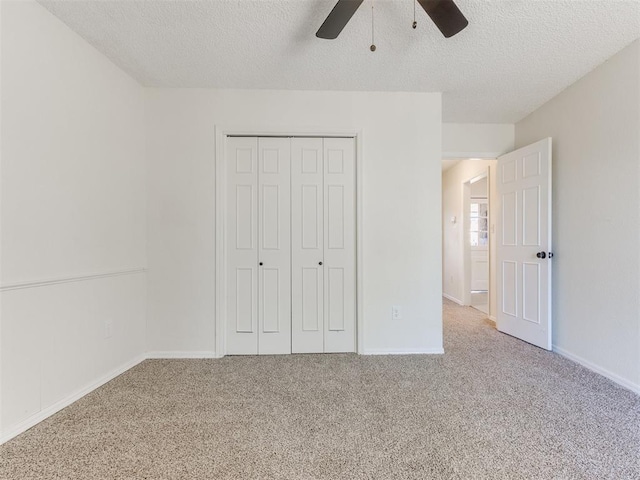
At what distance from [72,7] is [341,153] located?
2.02 metres

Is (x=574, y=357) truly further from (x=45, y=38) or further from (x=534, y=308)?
(x=45, y=38)

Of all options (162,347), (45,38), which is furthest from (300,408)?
(45,38)

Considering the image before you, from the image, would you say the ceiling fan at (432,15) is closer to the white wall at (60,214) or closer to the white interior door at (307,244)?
the white interior door at (307,244)

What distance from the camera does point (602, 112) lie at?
241cm

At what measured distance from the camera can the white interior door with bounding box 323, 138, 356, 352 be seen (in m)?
2.81

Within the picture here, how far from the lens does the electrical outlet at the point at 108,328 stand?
2275mm

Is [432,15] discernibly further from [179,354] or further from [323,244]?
[179,354]

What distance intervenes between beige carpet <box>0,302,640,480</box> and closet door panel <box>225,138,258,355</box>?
1.01 feet

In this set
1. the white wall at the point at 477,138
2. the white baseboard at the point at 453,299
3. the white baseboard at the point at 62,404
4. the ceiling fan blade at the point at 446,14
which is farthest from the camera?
the white baseboard at the point at 453,299

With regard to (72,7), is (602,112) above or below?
below

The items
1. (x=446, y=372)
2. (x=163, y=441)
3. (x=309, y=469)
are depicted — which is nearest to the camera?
(x=309, y=469)

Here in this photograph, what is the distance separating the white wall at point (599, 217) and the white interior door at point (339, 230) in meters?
1.91

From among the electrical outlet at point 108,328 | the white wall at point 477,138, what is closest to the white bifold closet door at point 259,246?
the electrical outlet at point 108,328

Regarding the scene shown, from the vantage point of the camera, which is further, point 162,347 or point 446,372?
point 162,347
